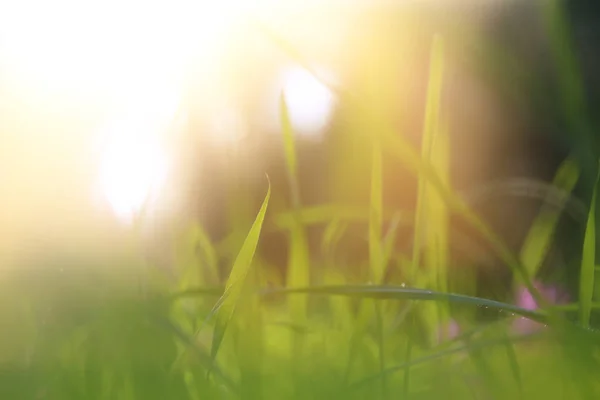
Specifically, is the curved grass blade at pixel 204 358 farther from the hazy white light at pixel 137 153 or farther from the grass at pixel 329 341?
the hazy white light at pixel 137 153

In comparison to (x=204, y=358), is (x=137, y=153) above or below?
above

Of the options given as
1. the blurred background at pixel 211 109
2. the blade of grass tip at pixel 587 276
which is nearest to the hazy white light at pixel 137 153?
the blurred background at pixel 211 109

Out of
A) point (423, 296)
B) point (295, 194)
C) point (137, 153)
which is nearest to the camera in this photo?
point (423, 296)

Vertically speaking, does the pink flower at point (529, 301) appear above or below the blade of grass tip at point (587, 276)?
below

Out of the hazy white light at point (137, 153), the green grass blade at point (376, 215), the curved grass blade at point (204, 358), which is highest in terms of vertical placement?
the hazy white light at point (137, 153)

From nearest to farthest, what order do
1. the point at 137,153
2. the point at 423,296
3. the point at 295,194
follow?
the point at 423,296 < the point at 295,194 < the point at 137,153

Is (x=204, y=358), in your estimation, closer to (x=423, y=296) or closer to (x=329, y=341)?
(x=423, y=296)

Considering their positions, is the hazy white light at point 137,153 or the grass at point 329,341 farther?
the hazy white light at point 137,153

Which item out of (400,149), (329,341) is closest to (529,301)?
(329,341)

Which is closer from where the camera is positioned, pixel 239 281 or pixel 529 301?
pixel 239 281

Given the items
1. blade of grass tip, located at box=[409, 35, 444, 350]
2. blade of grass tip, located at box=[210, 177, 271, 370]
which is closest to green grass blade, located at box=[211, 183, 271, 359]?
blade of grass tip, located at box=[210, 177, 271, 370]

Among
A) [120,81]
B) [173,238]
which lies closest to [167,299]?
[173,238]

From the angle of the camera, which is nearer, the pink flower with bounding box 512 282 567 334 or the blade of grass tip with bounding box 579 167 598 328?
the blade of grass tip with bounding box 579 167 598 328

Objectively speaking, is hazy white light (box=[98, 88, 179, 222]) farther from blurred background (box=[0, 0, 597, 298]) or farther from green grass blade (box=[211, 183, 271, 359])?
green grass blade (box=[211, 183, 271, 359])
